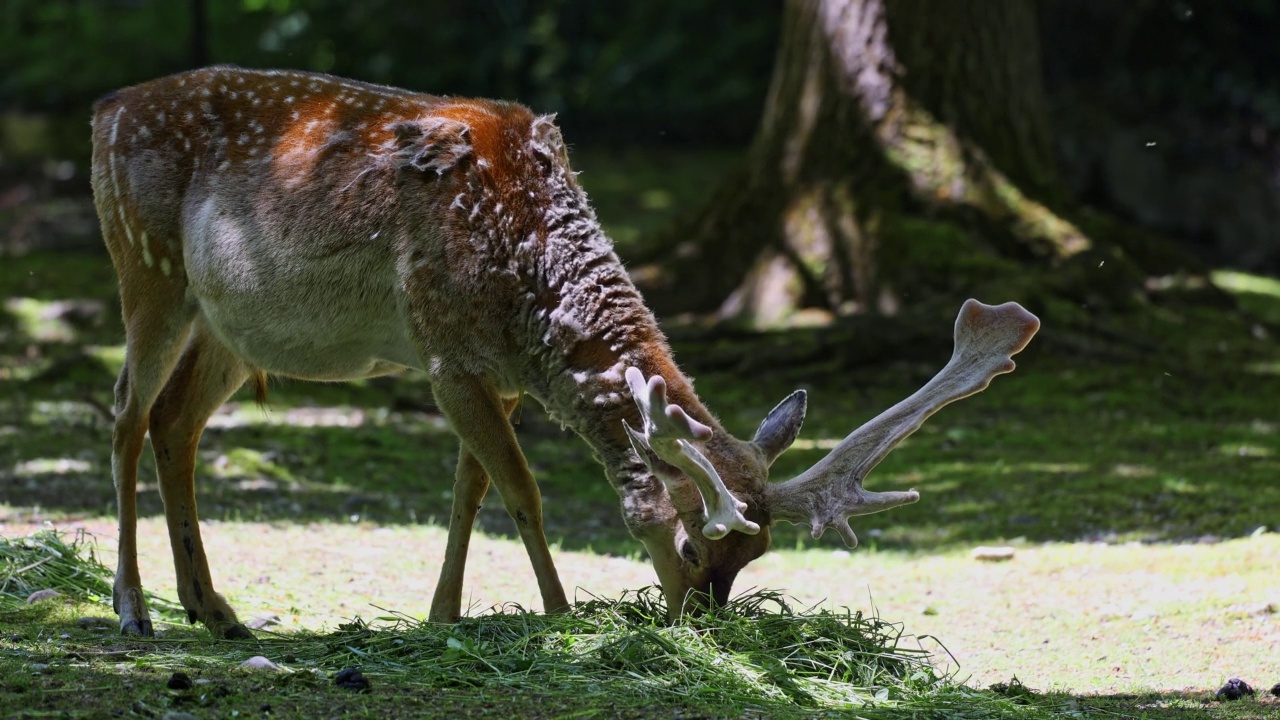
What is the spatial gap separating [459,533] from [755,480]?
1382 mm

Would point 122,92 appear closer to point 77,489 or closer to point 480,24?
point 77,489

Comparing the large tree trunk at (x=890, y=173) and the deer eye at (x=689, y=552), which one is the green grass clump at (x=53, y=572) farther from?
the large tree trunk at (x=890, y=173)

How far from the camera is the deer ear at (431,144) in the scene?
19.1ft

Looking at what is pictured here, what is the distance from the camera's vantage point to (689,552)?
525cm

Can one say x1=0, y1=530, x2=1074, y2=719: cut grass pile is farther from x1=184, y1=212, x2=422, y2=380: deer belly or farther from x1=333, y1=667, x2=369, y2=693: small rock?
x1=184, y1=212, x2=422, y2=380: deer belly

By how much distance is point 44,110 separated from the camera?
64.1 ft

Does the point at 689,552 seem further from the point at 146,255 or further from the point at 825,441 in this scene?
the point at 825,441

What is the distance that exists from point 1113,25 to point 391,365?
47.3 ft

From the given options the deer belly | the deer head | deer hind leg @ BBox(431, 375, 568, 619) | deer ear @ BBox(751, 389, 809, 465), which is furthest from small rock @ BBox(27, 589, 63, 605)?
deer ear @ BBox(751, 389, 809, 465)

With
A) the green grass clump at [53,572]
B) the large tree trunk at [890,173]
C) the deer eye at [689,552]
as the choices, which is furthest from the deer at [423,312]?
the large tree trunk at [890,173]

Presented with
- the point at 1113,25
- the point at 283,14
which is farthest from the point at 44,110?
the point at 1113,25

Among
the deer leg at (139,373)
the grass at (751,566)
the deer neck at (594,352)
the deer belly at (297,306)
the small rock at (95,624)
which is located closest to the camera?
the grass at (751,566)

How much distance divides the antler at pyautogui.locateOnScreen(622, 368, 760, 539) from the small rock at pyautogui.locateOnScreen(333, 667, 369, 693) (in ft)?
4.07

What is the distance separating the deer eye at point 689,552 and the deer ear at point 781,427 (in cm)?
48
